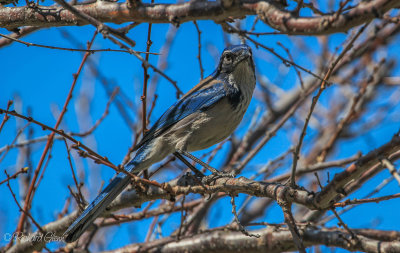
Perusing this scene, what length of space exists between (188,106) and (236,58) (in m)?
0.78

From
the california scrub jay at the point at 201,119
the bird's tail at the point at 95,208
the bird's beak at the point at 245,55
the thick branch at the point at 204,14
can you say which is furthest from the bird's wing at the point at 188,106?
the thick branch at the point at 204,14

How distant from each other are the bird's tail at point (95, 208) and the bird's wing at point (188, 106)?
2.12ft

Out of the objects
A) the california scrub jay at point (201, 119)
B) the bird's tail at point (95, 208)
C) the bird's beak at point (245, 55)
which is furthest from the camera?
the bird's beak at point (245, 55)

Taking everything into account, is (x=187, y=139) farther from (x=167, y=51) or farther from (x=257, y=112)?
(x=167, y=51)

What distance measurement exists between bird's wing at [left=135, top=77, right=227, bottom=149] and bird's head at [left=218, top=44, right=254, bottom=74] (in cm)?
23

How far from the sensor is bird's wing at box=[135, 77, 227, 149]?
488 centimetres

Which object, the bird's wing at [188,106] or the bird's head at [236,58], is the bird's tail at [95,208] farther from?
the bird's head at [236,58]

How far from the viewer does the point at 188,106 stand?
4.97 m

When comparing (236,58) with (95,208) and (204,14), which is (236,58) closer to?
(95,208)

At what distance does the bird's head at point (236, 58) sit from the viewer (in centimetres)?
510

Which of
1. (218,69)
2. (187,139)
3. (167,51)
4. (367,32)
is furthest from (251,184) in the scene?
(367,32)

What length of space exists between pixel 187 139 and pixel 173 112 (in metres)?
0.40

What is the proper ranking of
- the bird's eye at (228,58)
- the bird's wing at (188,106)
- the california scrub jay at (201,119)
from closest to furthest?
the california scrub jay at (201,119)
the bird's wing at (188,106)
the bird's eye at (228,58)

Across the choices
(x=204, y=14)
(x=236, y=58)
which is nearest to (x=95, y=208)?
(x=204, y=14)
